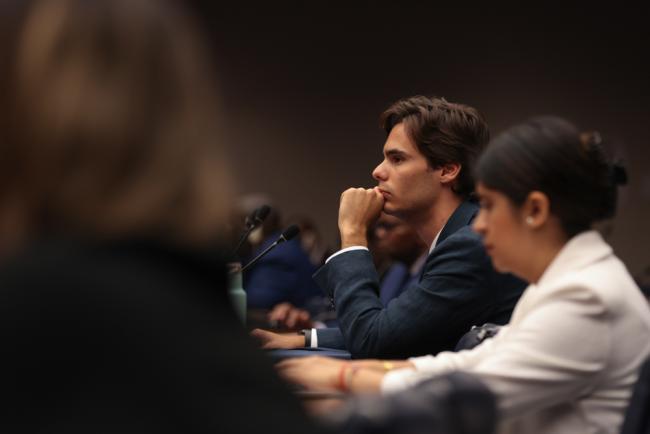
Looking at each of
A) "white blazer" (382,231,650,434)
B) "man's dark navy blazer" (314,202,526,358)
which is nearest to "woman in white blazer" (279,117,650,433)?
"white blazer" (382,231,650,434)

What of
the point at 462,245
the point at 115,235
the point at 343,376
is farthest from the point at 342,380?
the point at 115,235

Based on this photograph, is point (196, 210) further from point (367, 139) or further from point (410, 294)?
point (367, 139)

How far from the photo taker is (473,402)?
100 cm

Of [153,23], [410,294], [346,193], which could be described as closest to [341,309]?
[410,294]

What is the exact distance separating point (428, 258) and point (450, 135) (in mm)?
418

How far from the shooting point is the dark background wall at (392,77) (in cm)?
770

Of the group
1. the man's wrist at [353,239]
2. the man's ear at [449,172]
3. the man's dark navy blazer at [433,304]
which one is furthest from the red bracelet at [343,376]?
the man's ear at [449,172]

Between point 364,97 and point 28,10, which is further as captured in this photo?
point 364,97

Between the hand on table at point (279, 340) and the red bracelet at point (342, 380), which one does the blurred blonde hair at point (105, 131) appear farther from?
the hand on table at point (279, 340)

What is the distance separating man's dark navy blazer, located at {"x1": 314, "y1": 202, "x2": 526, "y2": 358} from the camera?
90.7 inches

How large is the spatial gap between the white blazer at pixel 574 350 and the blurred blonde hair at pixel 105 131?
817 millimetres

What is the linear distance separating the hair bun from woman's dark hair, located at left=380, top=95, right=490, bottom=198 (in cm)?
87

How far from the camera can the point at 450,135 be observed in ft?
8.79

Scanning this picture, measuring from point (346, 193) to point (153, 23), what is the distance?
1.84 meters
